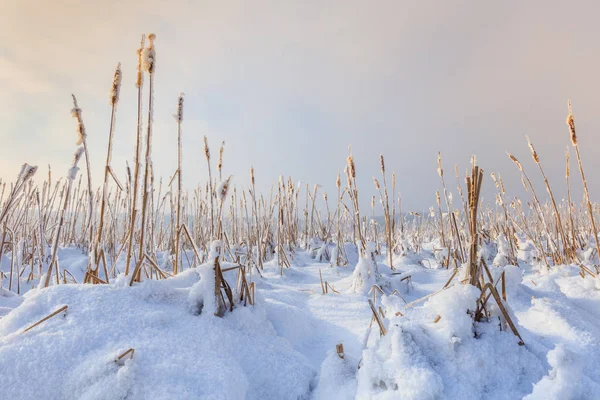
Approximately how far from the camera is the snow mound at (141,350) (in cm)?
79

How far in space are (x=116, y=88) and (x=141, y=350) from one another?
1102mm

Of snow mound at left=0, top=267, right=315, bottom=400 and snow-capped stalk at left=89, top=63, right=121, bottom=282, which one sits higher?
snow-capped stalk at left=89, top=63, right=121, bottom=282

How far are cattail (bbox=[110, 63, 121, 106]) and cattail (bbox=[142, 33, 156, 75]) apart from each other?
0.50 feet

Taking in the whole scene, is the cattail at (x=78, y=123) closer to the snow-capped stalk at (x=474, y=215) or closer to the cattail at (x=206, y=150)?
the cattail at (x=206, y=150)

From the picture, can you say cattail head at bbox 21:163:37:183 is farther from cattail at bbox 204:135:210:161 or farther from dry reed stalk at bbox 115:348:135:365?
dry reed stalk at bbox 115:348:135:365

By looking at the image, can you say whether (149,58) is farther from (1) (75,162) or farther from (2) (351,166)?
(2) (351,166)

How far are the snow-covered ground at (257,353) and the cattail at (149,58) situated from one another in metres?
0.86

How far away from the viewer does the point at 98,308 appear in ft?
3.31

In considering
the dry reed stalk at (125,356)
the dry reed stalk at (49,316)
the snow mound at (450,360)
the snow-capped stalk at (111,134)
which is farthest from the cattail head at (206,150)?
the snow mound at (450,360)

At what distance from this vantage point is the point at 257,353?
109 cm

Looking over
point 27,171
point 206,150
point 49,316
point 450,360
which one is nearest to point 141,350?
point 49,316

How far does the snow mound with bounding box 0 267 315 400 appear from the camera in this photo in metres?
0.79

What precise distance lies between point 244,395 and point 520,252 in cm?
402

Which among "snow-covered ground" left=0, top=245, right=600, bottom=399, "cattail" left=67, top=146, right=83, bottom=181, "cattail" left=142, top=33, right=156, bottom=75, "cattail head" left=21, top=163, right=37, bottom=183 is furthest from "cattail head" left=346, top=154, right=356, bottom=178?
"cattail head" left=21, top=163, right=37, bottom=183
